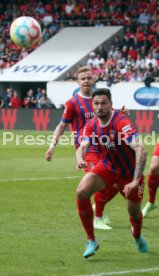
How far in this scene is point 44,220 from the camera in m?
10.8

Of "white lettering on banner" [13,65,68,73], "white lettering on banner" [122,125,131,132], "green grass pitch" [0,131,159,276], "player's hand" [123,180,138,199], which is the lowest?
"white lettering on banner" [13,65,68,73]

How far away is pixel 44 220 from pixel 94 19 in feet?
103

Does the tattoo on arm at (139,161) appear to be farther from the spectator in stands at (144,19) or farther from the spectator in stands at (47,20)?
the spectator in stands at (47,20)

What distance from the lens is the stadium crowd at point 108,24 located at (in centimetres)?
3450

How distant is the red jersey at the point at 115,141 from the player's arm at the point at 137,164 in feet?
0.31

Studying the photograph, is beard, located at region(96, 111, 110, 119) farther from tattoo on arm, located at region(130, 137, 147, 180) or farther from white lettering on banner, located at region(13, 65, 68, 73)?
white lettering on banner, located at region(13, 65, 68, 73)

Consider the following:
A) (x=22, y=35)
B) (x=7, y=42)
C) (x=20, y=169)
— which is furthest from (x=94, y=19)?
(x=20, y=169)

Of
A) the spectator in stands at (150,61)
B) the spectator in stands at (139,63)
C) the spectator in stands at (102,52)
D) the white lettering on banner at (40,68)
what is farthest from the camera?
the white lettering on banner at (40,68)

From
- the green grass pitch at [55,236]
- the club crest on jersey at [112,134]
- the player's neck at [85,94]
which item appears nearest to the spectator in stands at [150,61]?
the green grass pitch at [55,236]

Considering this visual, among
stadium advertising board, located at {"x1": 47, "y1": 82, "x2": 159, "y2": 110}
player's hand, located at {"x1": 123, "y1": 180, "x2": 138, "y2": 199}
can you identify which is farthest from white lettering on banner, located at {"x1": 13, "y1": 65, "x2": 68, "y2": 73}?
player's hand, located at {"x1": 123, "y1": 180, "x2": 138, "y2": 199}

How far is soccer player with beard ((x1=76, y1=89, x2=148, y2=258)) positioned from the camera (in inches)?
323

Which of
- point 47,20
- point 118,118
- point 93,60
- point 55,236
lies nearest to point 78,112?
point 55,236

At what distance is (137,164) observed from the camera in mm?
8047

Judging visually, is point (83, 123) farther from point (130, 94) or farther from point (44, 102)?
point (44, 102)
